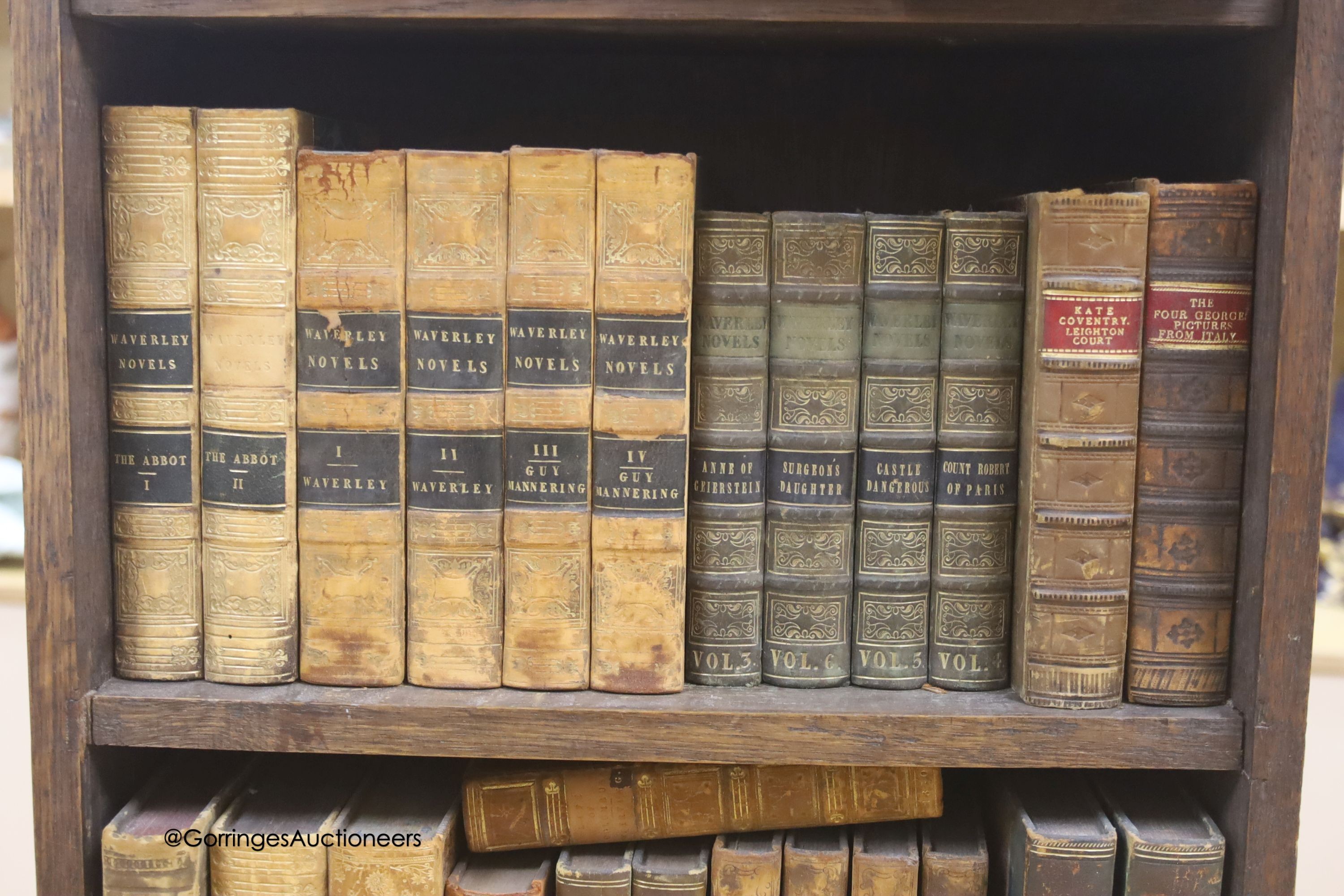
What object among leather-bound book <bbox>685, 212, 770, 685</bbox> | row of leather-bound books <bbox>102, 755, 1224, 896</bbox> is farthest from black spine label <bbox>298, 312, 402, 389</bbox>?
row of leather-bound books <bbox>102, 755, 1224, 896</bbox>

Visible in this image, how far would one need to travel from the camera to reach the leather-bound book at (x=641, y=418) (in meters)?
0.73

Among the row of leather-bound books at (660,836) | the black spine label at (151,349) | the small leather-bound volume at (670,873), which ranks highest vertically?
the black spine label at (151,349)

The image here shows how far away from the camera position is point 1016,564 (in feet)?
2.57

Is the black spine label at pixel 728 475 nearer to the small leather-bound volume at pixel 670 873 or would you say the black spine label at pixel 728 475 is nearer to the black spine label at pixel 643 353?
the black spine label at pixel 643 353

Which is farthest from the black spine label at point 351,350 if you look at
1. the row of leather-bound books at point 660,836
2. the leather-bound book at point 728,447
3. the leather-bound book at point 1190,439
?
the leather-bound book at point 1190,439

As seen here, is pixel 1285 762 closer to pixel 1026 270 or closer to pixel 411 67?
pixel 1026 270

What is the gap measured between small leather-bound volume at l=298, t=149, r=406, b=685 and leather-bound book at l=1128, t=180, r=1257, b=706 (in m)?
0.54

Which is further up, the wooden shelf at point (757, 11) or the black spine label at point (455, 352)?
the wooden shelf at point (757, 11)

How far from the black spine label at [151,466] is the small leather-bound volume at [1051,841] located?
67 centimetres

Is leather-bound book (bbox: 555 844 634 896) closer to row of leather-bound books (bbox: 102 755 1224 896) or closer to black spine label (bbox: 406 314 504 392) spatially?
row of leather-bound books (bbox: 102 755 1224 896)

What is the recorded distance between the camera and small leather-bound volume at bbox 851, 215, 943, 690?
0.76 m

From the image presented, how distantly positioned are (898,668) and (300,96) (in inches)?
30.4

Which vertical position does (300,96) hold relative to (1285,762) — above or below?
above

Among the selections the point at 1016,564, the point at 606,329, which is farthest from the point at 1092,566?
the point at 606,329
